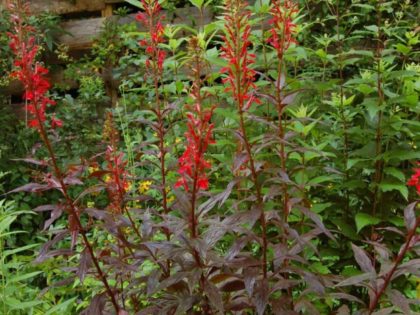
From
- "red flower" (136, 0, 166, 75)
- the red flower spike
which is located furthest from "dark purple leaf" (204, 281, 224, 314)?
"red flower" (136, 0, 166, 75)

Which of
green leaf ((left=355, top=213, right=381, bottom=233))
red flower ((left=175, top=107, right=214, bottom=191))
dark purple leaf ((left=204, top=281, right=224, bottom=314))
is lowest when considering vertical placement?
green leaf ((left=355, top=213, right=381, bottom=233))

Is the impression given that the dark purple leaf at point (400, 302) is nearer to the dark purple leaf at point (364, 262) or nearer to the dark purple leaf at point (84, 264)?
the dark purple leaf at point (364, 262)

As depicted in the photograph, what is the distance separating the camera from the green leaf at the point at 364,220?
2.75 m

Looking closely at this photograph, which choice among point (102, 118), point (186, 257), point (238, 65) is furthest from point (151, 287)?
point (102, 118)

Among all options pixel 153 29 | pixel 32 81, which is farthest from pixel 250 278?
pixel 153 29

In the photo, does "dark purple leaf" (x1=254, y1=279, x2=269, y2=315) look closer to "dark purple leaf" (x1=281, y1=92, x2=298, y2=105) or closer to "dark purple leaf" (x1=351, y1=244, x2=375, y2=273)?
"dark purple leaf" (x1=351, y1=244, x2=375, y2=273)

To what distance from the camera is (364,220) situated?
278cm

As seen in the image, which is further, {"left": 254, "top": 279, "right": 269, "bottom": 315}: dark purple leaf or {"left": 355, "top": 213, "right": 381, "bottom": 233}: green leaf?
{"left": 355, "top": 213, "right": 381, "bottom": 233}: green leaf

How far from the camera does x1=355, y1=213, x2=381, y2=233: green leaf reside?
9.02 ft

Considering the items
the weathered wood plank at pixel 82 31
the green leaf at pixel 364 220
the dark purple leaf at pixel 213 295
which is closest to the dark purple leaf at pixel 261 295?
the dark purple leaf at pixel 213 295

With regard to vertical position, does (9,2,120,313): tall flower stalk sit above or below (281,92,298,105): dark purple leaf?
above

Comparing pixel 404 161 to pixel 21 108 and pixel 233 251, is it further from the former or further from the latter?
pixel 21 108

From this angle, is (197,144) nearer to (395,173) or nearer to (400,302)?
(400,302)

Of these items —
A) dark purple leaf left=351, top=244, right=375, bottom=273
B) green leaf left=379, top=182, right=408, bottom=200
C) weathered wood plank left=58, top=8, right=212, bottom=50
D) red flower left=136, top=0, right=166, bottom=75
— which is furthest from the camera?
weathered wood plank left=58, top=8, right=212, bottom=50
